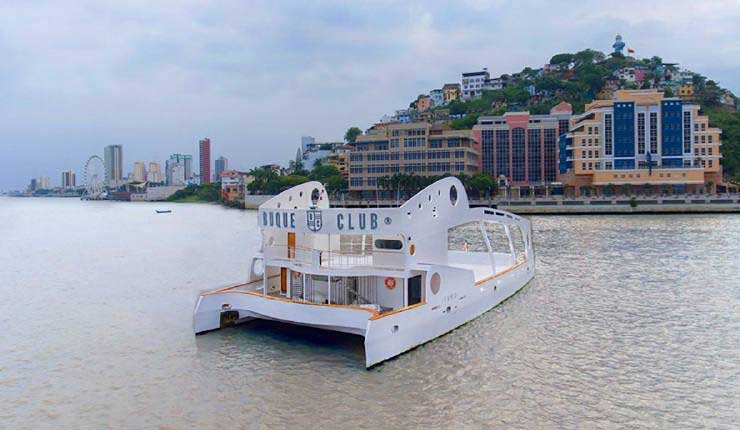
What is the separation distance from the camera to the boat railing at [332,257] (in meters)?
15.6

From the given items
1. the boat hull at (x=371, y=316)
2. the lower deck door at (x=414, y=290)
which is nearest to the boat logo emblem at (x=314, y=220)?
the boat hull at (x=371, y=316)

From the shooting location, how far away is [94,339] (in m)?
17.4

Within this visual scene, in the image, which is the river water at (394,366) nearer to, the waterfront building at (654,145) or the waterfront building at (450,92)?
the waterfront building at (654,145)

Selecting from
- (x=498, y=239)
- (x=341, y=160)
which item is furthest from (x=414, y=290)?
(x=341, y=160)

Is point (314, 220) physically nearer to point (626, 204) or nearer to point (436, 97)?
point (626, 204)

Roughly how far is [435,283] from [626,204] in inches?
2733

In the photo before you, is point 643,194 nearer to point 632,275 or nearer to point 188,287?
point 632,275

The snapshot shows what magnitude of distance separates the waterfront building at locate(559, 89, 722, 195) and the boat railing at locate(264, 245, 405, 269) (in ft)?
243

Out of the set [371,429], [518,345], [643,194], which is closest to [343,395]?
[371,429]

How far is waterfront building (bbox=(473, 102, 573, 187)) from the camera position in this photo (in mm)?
100250

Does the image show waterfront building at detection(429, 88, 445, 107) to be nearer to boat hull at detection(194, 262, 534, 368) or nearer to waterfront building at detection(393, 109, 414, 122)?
waterfront building at detection(393, 109, 414, 122)

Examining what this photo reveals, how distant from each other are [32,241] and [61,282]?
28.7 meters

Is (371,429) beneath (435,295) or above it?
beneath

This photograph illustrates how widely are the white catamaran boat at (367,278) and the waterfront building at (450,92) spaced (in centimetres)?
15861
